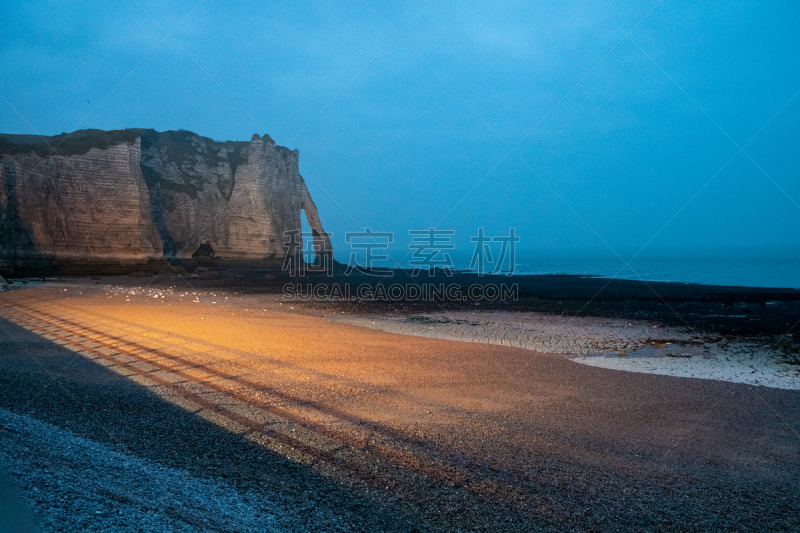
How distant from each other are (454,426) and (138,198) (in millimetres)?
38194

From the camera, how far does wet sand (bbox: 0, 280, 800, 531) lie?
366 centimetres

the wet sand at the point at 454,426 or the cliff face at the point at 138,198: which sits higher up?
the cliff face at the point at 138,198

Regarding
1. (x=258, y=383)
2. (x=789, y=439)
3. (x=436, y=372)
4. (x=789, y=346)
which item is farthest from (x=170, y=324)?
(x=789, y=346)

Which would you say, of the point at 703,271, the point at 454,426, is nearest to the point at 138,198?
the point at 454,426

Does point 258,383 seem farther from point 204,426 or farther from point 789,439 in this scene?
point 789,439

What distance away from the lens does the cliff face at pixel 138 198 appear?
32188 millimetres

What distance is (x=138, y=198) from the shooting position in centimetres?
3572

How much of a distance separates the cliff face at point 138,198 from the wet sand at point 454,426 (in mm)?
28563

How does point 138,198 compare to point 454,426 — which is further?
point 138,198

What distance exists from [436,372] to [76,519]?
606cm

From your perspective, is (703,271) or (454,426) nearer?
(454,426)

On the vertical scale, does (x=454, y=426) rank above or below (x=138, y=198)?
below

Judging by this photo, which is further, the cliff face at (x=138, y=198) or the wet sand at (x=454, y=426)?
the cliff face at (x=138, y=198)

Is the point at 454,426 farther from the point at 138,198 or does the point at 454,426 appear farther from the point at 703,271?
the point at 703,271
